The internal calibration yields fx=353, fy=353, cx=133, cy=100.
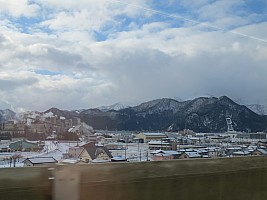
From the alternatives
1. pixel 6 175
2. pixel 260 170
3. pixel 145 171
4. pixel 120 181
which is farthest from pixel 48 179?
pixel 260 170

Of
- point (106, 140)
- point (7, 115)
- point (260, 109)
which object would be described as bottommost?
point (106, 140)

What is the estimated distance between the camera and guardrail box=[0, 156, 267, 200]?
10.3 ft

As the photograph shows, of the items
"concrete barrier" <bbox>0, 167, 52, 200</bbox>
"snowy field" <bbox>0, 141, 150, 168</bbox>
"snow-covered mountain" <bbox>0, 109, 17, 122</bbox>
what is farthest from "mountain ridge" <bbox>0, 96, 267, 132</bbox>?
"concrete barrier" <bbox>0, 167, 52, 200</bbox>

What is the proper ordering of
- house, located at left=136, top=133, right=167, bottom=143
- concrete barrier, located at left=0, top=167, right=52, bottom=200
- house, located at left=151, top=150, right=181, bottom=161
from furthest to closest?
house, located at left=136, top=133, right=167, bottom=143 → house, located at left=151, top=150, right=181, bottom=161 → concrete barrier, located at left=0, top=167, right=52, bottom=200

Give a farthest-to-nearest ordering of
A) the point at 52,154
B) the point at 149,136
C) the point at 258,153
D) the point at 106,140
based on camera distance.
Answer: the point at 149,136 < the point at 106,140 < the point at 258,153 < the point at 52,154

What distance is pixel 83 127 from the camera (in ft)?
27.6

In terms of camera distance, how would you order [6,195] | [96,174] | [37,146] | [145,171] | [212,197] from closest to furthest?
[6,195] < [96,174] < [145,171] < [212,197] < [37,146]

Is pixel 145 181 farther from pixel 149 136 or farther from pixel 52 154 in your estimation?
pixel 149 136

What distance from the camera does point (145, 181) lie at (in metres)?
3.86

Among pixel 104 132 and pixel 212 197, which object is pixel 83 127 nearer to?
pixel 104 132

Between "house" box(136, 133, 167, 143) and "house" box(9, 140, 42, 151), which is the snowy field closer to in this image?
"house" box(9, 140, 42, 151)

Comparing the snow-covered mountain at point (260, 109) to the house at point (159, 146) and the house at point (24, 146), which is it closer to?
the house at point (159, 146)

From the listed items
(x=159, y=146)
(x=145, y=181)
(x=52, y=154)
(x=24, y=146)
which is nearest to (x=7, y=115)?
(x=24, y=146)

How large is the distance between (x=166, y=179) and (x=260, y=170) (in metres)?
1.77
